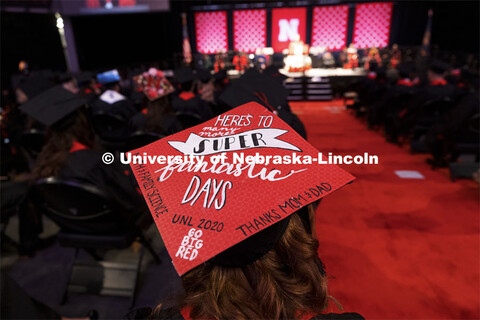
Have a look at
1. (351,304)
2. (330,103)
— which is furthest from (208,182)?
(330,103)

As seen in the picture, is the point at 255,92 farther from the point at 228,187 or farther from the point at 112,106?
the point at 112,106

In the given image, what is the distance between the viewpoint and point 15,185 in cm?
230

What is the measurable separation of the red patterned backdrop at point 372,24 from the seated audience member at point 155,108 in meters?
14.4

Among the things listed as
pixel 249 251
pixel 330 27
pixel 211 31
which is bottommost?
pixel 249 251

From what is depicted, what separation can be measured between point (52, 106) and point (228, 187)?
1.75 metres

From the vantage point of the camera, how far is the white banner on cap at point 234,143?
0.75m

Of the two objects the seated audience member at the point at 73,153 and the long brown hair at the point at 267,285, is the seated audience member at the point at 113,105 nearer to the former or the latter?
the seated audience member at the point at 73,153

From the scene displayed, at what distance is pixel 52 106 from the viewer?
1865mm

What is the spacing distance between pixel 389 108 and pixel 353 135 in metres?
0.78

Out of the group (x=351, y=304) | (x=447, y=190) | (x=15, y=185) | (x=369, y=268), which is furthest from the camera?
(x=447, y=190)

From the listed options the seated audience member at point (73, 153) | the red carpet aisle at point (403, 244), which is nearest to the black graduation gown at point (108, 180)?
the seated audience member at point (73, 153)

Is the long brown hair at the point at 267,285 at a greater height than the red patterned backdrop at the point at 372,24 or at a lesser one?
lesser

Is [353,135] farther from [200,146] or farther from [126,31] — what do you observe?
[126,31]

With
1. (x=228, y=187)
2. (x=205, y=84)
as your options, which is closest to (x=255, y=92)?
(x=228, y=187)
